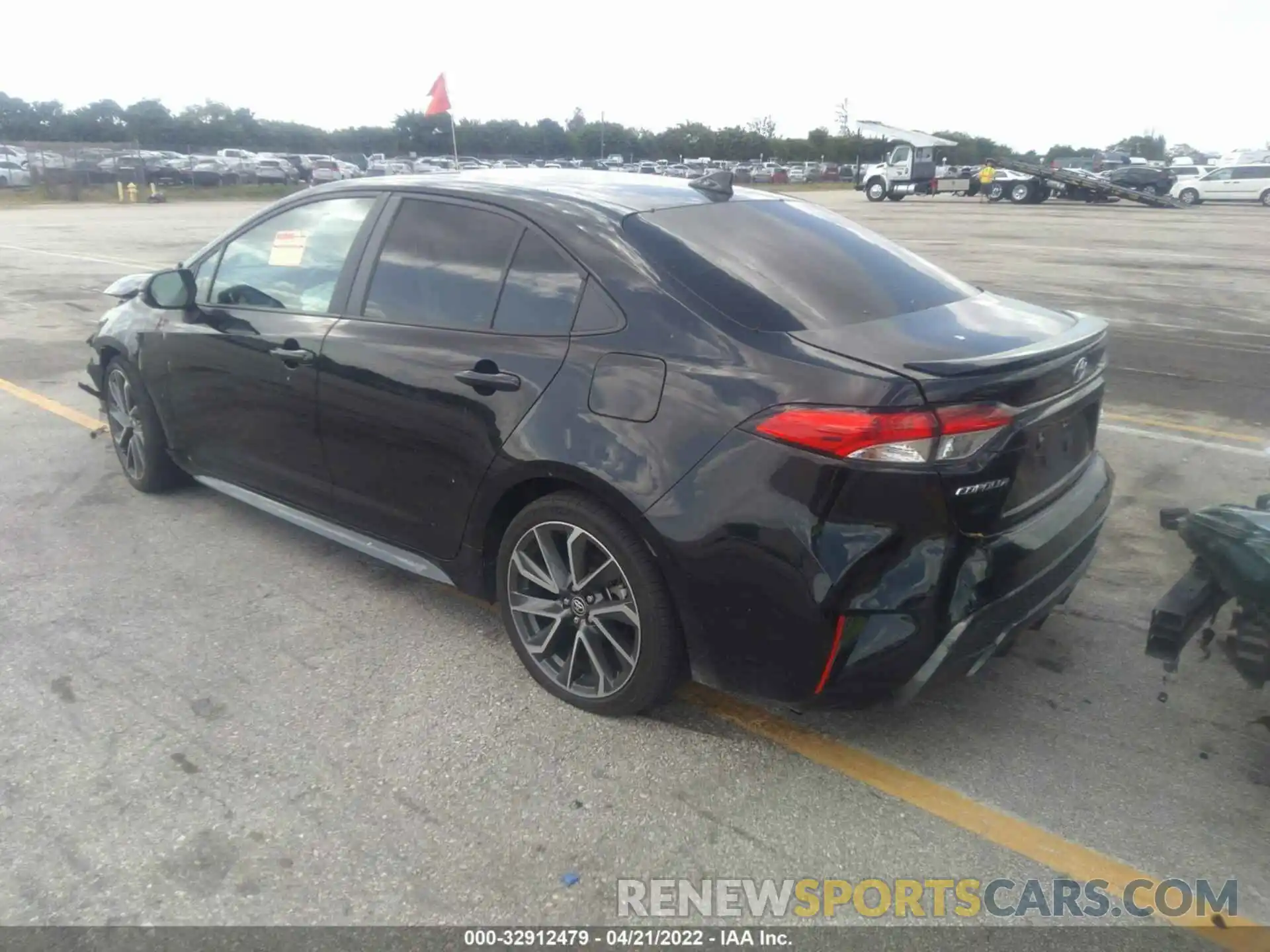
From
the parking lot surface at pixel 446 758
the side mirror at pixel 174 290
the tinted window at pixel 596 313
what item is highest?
the tinted window at pixel 596 313

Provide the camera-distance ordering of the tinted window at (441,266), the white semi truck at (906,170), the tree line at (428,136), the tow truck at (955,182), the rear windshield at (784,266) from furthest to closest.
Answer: the tree line at (428,136)
the white semi truck at (906,170)
the tow truck at (955,182)
the tinted window at (441,266)
the rear windshield at (784,266)

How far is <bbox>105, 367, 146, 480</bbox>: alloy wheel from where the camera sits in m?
5.00

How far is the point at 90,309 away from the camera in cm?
1109

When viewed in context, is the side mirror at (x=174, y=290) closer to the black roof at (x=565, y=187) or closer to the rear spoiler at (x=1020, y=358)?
the black roof at (x=565, y=187)

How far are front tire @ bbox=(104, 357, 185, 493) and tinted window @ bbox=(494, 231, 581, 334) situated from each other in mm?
2542

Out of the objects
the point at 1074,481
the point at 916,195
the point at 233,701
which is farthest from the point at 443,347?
the point at 916,195

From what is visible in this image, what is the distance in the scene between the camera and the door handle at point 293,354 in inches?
148

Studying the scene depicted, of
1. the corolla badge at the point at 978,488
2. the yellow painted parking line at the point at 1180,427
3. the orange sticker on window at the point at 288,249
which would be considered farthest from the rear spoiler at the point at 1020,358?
the yellow painted parking line at the point at 1180,427

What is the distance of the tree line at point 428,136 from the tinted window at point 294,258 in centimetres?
6402

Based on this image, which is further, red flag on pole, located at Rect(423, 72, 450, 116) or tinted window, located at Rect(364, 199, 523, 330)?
red flag on pole, located at Rect(423, 72, 450, 116)

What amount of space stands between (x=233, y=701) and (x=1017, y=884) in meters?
2.47

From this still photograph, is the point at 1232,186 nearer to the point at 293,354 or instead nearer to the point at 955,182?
the point at 955,182

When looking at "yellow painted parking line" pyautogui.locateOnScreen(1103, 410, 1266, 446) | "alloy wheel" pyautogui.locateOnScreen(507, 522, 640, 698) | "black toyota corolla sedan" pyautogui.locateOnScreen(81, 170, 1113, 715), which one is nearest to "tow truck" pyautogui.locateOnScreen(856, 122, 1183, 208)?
"yellow painted parking line" pyautogui.locateOnScreen(1103, 410, 1266, 446)

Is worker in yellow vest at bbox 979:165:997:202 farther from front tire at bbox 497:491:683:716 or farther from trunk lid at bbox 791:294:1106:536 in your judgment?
front tire at bbox 497:491:683:716
